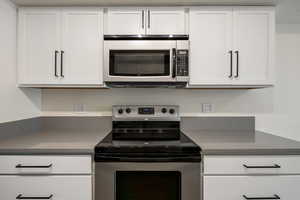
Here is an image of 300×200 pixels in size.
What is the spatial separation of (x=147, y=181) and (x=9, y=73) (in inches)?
54.8

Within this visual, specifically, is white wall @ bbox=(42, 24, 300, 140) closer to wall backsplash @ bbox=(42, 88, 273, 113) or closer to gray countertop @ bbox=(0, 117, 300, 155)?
wall backsplash @ bbox=(42, 88, 273, 113)

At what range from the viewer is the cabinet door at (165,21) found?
1929mm

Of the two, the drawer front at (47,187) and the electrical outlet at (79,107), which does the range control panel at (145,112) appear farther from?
the drawer front at (47,187)

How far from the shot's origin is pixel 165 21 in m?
1.93

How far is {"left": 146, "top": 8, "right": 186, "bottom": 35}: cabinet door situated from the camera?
1.93 metres

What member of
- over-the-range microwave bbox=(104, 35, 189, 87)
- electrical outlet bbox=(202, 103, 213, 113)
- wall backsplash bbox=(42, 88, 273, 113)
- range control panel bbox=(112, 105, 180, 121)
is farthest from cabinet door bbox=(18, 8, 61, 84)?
electrical outlet bbox=(202, 103, 213, 113)

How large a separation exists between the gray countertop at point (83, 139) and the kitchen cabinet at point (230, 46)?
19.0 inches

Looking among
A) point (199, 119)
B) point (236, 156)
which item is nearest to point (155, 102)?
point (199, 119)

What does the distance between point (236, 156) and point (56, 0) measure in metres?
1.84

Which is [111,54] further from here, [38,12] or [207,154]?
[207,154]

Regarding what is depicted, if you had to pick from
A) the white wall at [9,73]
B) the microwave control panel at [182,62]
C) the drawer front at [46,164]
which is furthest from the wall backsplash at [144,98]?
Result: the drawer front at [46,164]

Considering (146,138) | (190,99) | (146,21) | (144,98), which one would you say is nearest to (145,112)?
(144,98)

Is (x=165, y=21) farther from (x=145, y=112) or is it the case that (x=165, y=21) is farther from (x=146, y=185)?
(x=146, y=185)

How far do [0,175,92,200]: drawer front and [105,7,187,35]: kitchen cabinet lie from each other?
47.4 inches
